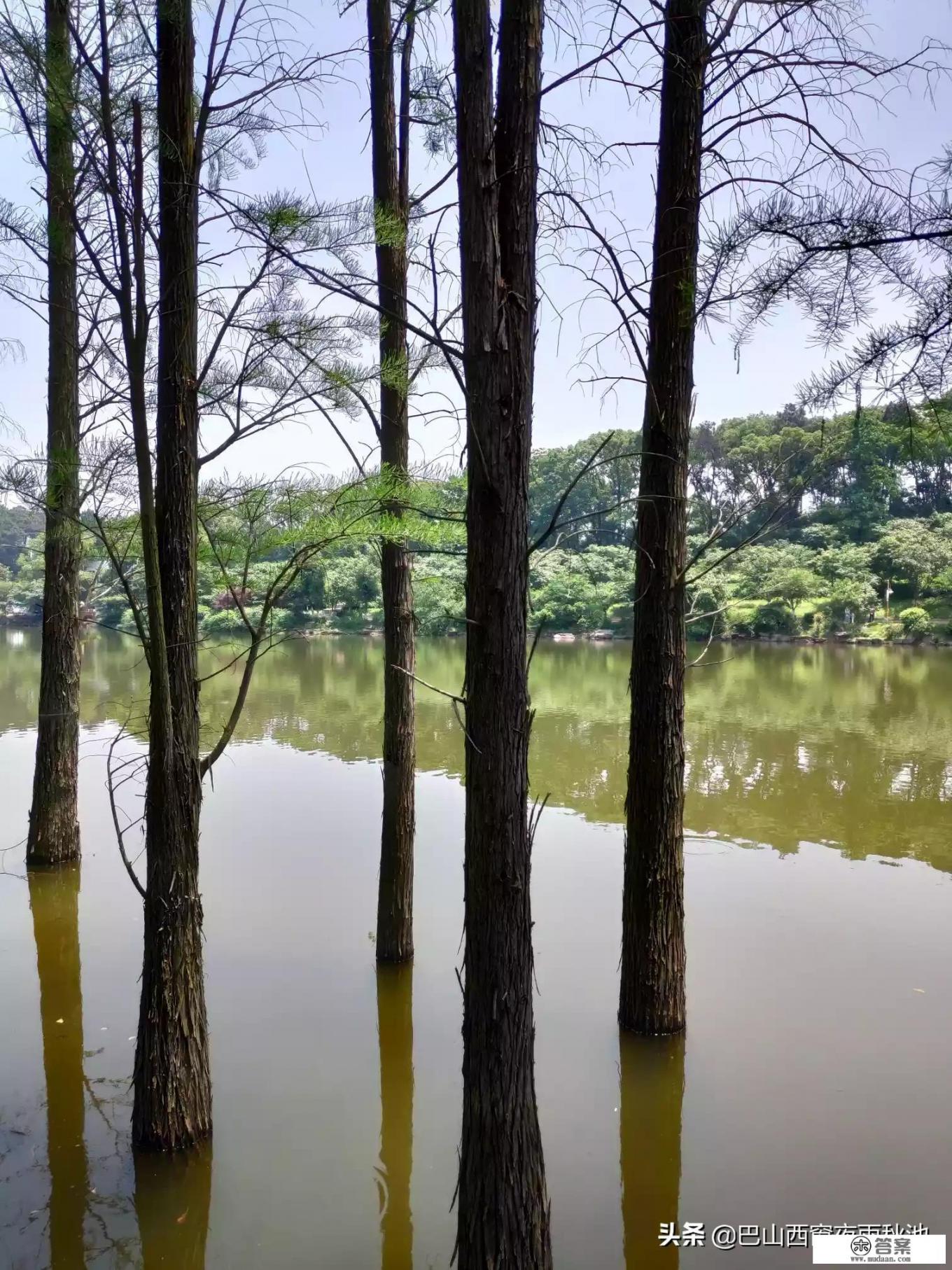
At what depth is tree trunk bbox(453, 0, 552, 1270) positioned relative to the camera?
6.52ft

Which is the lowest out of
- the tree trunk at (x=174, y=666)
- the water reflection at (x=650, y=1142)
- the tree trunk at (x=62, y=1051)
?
the water reflection at (x=650, y=1142)

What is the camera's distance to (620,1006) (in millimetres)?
3660

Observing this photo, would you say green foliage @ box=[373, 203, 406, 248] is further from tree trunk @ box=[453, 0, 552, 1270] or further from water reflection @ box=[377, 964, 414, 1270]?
water reflection @ box=[377, 964, 414, 1270]

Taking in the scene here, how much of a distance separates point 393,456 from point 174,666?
178cm

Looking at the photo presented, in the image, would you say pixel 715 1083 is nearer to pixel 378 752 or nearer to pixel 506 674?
pixel 506 674

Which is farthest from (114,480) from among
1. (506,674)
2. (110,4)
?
(506,674)

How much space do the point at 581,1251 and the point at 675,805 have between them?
1.46m

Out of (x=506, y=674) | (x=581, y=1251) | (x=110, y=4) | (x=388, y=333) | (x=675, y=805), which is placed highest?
(x=110, y=4)

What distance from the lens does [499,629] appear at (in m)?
2.01

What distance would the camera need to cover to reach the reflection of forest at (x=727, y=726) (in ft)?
24.2

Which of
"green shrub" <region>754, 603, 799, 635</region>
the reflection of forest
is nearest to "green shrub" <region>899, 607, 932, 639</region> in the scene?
the reflection of forest

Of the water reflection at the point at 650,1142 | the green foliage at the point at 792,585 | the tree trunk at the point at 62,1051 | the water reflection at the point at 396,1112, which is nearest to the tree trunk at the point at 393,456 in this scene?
the water reflection at the point at 396,1112

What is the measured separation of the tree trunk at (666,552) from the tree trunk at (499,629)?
1.35 metres

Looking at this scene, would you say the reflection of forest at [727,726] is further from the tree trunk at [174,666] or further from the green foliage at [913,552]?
the green foliage at [913,552]
